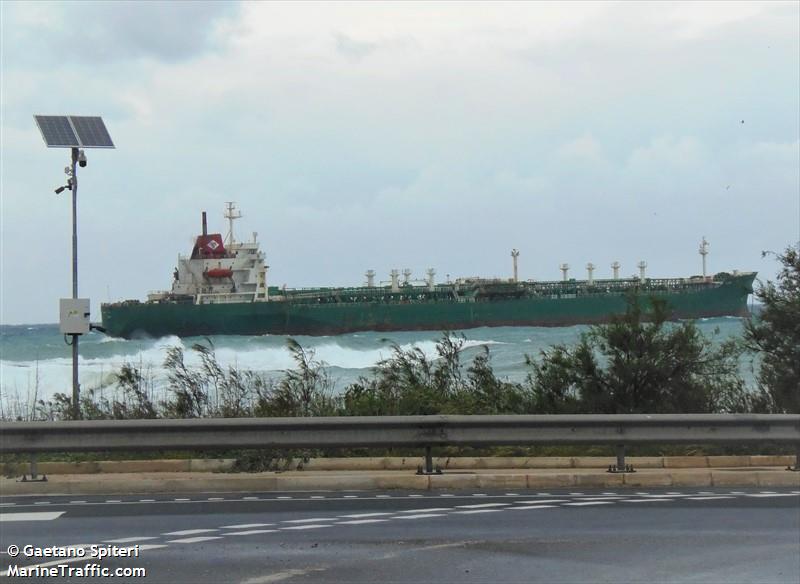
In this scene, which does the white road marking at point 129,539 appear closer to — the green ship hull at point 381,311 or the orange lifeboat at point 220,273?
the green ship hull at point 381,311

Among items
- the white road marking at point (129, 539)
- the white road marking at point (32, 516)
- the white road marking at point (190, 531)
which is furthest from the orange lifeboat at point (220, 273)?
the white road marking at point (129, 539)

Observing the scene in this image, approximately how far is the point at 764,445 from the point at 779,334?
9.18 feet

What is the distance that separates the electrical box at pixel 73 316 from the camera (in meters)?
14.5

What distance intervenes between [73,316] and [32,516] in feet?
20.7

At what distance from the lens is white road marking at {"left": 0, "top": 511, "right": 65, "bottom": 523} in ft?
27.9

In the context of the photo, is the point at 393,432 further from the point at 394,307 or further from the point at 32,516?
the point at 394,307

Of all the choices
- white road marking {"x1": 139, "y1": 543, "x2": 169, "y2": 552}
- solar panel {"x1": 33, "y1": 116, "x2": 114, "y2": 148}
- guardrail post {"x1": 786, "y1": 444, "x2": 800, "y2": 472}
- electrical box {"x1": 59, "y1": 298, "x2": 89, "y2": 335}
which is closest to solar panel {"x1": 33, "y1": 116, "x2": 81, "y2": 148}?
solar panel {"x1": 33, "y1": 116, "x2": 114, "y2": 148}

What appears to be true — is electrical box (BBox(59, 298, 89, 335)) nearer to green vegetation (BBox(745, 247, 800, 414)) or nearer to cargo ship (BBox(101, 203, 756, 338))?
green vegetation (BBox(745, 247, 800, 414))

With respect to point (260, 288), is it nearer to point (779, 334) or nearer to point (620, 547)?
point (779, 334)

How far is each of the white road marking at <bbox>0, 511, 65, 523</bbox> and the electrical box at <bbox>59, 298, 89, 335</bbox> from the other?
5.96 metres

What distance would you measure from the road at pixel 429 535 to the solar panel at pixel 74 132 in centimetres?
728

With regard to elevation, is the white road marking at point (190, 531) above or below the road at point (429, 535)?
above

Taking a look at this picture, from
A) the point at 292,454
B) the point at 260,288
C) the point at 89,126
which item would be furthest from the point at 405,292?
the point at 292,454

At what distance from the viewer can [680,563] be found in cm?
669
